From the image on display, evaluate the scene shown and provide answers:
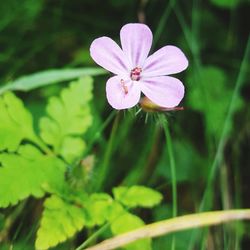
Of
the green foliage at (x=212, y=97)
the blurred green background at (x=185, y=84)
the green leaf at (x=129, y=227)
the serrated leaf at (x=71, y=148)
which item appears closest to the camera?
the green leaf at (x=129, y=227)

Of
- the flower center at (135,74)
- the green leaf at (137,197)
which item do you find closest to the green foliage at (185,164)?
the green leaf at (137,197)

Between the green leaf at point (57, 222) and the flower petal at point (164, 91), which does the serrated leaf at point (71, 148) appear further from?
the flower petal at point (164, 91)

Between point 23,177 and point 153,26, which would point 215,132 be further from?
point 23,177

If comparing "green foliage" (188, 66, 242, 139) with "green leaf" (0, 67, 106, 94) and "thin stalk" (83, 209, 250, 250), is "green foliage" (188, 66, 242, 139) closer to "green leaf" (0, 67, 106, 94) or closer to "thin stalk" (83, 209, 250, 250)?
"green leaf" (0, 67, 106, 94)

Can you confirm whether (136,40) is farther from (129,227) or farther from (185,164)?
(185,164)

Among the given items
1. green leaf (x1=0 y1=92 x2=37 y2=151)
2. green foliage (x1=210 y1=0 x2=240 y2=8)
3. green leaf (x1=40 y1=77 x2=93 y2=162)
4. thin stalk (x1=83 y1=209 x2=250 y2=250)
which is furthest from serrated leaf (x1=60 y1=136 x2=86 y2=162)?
green foliage (x1=210 y1=0 x2=240 y2=8)

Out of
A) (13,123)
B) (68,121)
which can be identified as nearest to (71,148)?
(68,121)

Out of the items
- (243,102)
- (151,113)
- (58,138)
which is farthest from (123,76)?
(243,102)
